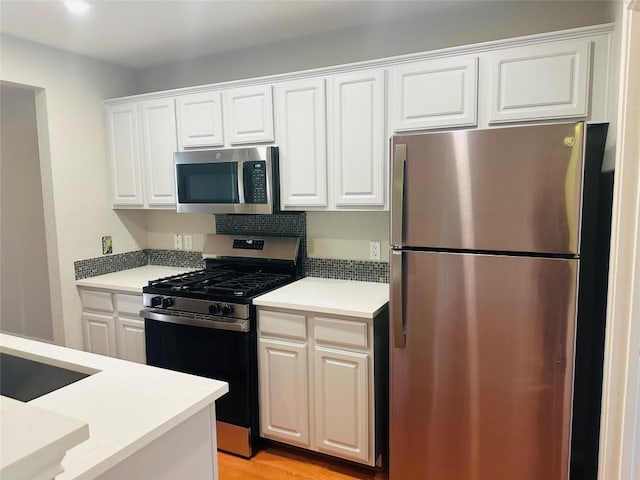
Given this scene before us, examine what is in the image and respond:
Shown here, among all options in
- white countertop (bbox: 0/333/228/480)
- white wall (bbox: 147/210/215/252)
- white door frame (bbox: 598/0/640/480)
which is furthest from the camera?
white wall (bbox: 147/210/215/252)

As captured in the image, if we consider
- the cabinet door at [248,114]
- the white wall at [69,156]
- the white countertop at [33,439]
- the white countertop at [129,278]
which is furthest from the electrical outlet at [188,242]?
the white countertop at [33,439]

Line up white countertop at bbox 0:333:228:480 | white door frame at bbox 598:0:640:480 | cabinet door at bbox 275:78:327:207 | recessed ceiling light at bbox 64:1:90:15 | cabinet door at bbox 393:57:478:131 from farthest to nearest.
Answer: cabinet door at bbox 275:78:327:207
recessed ceiling light at bbox 64:1:90:15
cabinet door at bbox 393:57:478:131
white door frame at bbox 598:0:640:480
white countertop at bbox 0:333:228:480

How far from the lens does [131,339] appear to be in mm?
2906

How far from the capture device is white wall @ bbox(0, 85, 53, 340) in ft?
11.3

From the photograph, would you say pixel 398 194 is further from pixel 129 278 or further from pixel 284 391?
pixel 129 278

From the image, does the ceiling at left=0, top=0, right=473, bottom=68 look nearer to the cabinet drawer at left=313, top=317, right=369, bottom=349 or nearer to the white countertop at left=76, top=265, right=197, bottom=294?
the white countertop at left=76, top=265, right=197, bottom=294

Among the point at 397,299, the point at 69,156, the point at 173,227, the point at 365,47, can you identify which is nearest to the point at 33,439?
the point at 397,299

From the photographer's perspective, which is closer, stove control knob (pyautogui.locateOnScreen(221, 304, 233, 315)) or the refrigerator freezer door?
the refrigerator freezer door

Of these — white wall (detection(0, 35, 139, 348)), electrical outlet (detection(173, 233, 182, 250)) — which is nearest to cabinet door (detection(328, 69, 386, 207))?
electrical outlet (detection(173, 233, 182, 250))

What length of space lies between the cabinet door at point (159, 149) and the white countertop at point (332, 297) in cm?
116

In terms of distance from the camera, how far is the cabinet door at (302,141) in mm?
2520

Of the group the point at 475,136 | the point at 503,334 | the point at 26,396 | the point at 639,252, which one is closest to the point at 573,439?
the point at 503,334

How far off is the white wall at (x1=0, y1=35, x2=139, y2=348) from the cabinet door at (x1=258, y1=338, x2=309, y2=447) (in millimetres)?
1587

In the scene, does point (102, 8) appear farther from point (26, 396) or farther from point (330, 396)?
point (330, 396)
